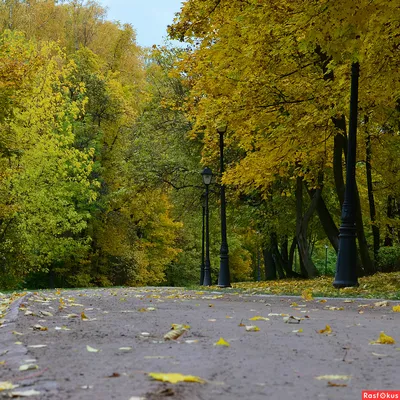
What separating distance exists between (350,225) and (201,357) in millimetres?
8584

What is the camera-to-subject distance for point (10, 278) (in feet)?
97.0

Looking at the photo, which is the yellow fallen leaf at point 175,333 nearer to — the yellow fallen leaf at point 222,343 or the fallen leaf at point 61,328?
the yellow fallen leaf at point 222,343

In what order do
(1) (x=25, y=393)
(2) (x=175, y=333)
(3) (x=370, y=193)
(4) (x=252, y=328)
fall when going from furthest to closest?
(3) (x=370, y=193) < (4) (x=252, y=328) < (2) (x=175, y=333) < (1) (x=25, y=393)

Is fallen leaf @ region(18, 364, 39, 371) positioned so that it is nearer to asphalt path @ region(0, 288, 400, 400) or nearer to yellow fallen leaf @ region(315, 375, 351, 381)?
asphalt path @ region(0, 288, 400, 400)

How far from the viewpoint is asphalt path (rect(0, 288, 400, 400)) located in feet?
11.3

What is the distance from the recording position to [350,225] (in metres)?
12.5

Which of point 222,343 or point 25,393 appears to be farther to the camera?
point 222,343

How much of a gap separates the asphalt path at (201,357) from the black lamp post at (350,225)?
4656mm

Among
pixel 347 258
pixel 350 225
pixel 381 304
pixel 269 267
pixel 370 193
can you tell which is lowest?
pixel 381 304

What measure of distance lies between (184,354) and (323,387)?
4.38 ft

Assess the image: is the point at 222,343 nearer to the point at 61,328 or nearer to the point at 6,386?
the point at 6,386

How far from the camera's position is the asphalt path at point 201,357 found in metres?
3.45

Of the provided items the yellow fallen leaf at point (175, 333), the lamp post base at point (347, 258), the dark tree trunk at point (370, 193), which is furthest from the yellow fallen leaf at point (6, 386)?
the dark tree trunk at point (370, 193)

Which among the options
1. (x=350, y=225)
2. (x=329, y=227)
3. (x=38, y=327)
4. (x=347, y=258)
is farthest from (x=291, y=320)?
(x=329, y=227)
